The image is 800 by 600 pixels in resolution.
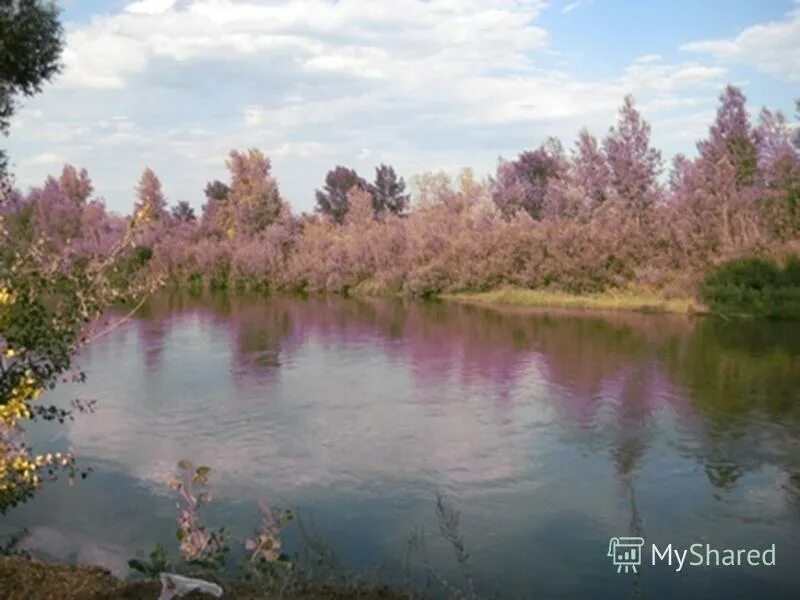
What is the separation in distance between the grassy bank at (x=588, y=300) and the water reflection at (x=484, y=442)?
584cm

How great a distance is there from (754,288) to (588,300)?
18.7 ft

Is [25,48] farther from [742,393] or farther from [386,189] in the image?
[386,189]

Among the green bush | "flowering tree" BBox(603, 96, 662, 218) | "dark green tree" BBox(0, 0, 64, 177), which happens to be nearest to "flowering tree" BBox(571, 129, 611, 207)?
"flowering tree" BBox(603, 96, 662, 218)

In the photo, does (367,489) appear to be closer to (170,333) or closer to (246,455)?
(246,455)

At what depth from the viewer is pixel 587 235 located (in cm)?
3262

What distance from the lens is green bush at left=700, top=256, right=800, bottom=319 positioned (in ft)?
84.2

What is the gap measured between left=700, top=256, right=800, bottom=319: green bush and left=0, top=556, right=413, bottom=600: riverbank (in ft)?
79.4

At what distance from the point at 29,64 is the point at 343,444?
20.3ft

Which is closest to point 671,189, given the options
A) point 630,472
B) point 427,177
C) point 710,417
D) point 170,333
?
point 427,177

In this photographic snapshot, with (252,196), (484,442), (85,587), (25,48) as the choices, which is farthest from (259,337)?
(252,196)

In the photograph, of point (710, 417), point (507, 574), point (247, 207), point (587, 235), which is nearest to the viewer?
point (507, 574)

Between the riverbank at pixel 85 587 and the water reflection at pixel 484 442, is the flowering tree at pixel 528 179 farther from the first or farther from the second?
the riverbank at pixel 85 587

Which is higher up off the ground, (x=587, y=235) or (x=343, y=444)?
(x=587, y=235)

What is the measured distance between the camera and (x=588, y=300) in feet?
101
